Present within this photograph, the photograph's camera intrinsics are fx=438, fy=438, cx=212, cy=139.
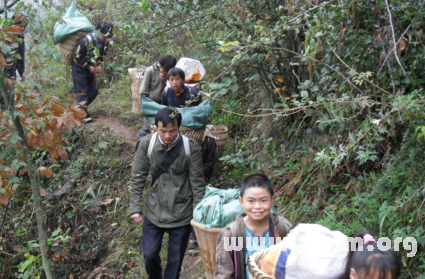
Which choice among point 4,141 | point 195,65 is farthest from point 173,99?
point 4,141

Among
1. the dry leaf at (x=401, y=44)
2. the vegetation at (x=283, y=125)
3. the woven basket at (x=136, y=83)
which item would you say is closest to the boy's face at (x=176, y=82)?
the vegetation at (x=283, y=125)

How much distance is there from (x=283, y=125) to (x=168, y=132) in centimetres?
211

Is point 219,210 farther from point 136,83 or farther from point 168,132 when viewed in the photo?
point 136,83

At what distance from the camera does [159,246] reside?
4117mm

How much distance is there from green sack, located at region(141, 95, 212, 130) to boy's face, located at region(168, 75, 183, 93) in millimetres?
349

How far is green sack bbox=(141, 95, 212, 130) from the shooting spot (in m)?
4.69

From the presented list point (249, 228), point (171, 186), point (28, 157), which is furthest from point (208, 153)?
point (249, 228)

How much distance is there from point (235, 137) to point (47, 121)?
347 cm

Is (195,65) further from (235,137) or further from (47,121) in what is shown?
(47,121)

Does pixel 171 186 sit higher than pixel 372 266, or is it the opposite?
pixel 372 266

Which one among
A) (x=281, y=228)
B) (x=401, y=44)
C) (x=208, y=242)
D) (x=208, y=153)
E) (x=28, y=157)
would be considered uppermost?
(x=401, y=44)

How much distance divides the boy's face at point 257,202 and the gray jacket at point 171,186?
1.34 m

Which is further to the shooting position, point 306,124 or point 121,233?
point 121,233

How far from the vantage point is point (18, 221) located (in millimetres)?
6629
